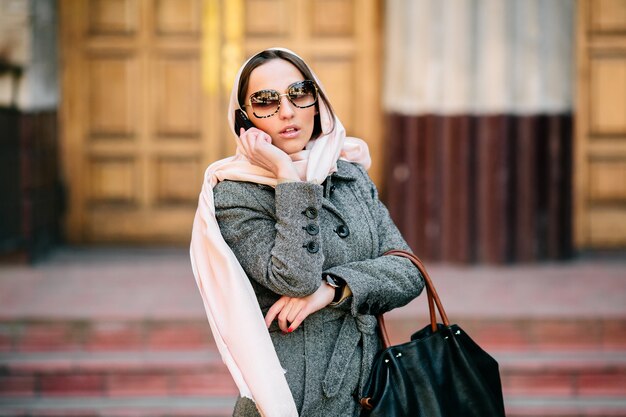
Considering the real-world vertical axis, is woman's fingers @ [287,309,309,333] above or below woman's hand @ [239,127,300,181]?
below

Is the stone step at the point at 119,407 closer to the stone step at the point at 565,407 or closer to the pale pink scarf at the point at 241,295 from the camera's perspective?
the stone step at the point at 565,407

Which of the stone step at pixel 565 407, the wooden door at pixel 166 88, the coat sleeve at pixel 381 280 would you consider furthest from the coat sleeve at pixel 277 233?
the wooden door at pixel 166 88

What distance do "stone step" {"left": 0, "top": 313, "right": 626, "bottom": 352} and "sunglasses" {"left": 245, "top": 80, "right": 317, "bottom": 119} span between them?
338 cm

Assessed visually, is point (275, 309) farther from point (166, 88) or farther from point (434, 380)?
point (166, 88)

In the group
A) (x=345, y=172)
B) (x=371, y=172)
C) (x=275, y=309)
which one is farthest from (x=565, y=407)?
(x=275, y=309)

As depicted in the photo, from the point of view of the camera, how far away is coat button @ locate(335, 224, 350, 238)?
2.60 m

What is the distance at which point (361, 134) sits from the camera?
26.1 feet

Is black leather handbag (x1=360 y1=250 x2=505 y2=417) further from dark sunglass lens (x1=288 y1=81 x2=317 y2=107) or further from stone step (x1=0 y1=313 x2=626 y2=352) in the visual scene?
stone step (x1=0 y1=313 x2=626 y2=352)

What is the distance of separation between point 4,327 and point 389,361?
12.7 ft

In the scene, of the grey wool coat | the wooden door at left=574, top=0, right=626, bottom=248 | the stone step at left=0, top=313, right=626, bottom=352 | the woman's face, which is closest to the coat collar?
the grey wool coat

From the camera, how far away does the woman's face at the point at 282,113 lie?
2.55 m

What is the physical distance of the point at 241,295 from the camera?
2463 mm

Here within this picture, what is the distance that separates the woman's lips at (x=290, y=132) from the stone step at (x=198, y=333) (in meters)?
3.36

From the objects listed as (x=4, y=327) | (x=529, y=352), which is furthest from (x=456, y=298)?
(x=4, y=327)
